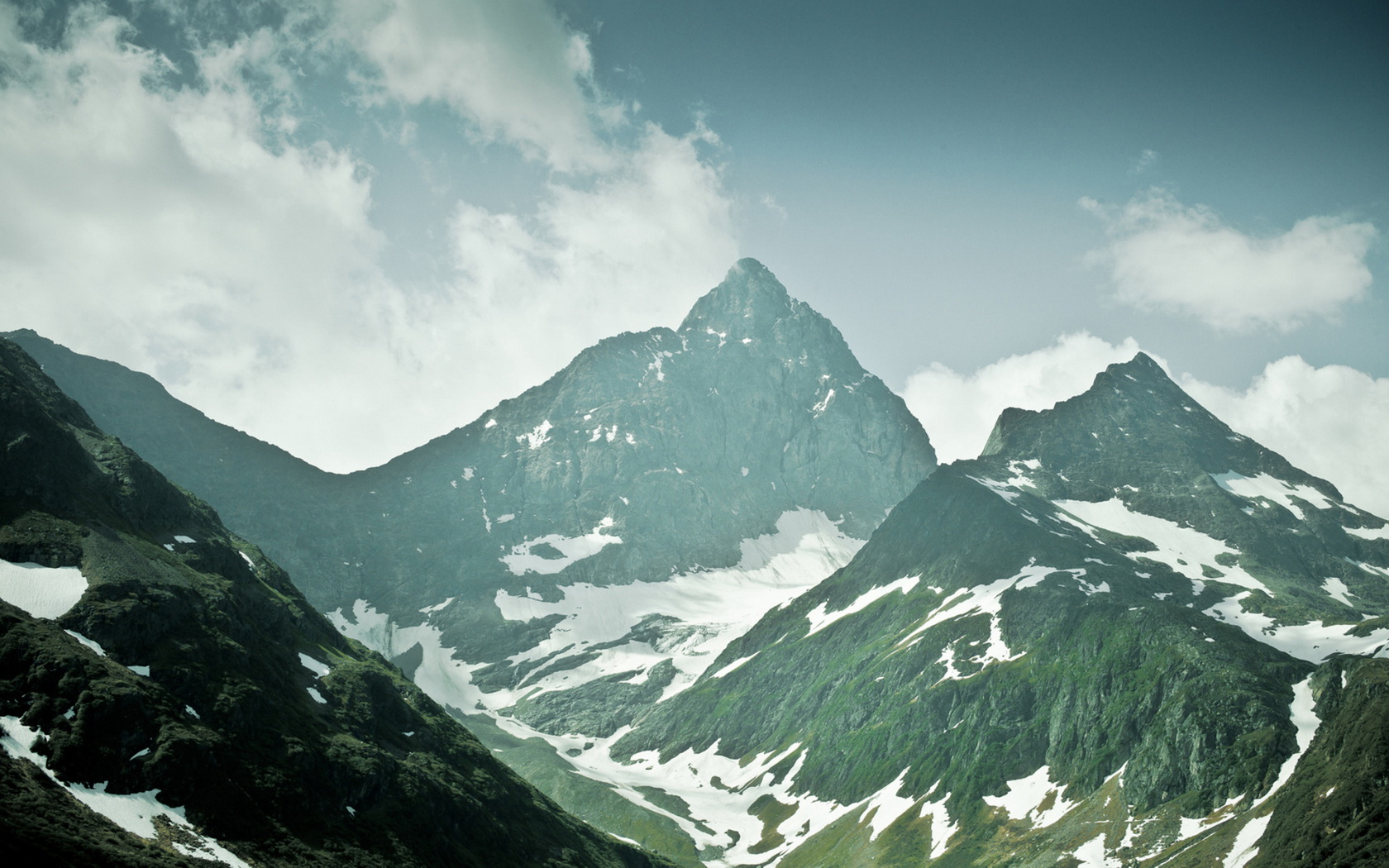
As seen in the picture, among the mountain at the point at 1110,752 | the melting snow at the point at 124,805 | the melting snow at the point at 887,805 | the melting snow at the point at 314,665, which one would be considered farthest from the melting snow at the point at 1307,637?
the melting snow at the point at 124,805

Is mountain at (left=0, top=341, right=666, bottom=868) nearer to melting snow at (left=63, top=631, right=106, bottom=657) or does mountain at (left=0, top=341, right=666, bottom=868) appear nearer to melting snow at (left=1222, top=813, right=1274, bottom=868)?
melting snow at (left=63, top=631, right=106, bottom=657)

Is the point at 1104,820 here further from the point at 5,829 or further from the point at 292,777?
the point at 5,829

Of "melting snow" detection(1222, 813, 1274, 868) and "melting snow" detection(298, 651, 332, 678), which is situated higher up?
"melting snow" detection(298, 651, 332, 678)

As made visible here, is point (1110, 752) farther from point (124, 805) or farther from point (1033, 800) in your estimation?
point (124, 805)

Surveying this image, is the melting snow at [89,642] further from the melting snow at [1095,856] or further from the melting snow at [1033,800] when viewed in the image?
the melting snow at [1033,800]

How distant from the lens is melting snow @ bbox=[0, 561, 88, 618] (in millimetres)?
93312

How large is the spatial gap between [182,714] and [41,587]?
2347 cm

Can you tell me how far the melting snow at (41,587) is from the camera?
9331cm

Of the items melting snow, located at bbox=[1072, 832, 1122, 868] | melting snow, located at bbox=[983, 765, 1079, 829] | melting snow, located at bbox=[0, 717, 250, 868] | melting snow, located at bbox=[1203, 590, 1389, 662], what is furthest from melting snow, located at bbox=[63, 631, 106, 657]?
melting snow, located at bbox=[1203, 590, 1389, 662]

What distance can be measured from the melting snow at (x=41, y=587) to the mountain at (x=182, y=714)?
24 centimetres

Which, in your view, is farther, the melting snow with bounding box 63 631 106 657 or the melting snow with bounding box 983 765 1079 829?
the melting snow with bounding box 983 765 1079 829

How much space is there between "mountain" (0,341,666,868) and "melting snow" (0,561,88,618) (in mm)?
245

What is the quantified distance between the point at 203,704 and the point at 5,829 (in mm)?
39981

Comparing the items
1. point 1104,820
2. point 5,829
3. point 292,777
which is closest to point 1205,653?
point 1104,820
